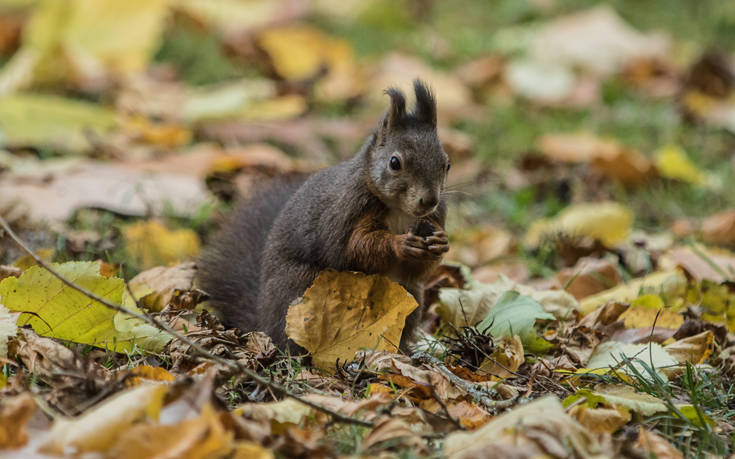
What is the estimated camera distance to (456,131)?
4.38 metres

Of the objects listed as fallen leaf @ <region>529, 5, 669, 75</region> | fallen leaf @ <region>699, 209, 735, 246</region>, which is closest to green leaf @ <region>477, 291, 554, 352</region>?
fallen leaf @ <region>699, 209, 735, 246</region>

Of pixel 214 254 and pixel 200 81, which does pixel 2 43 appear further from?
pixel 214 254

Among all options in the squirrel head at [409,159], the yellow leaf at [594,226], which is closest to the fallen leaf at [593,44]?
the yellow leaf at [594,226]

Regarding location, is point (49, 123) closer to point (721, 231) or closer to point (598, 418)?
point (721, 231)

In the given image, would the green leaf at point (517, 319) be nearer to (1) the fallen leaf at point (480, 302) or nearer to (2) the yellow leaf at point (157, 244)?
(1) the fallen leaf at point (480, 302)

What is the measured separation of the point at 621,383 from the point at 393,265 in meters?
0.53

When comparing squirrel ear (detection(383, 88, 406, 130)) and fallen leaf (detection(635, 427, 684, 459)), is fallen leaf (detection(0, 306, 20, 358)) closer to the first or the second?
squirrel ear (detection(383, 88, 406, 130))

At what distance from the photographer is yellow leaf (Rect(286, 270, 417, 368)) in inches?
73.7

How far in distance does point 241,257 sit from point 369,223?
529 millimetres

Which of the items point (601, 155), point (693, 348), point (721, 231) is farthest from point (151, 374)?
point (601, 155)

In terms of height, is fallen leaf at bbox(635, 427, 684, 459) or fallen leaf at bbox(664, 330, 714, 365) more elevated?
fallen leaf at bbox(635, 427, 684, 459)

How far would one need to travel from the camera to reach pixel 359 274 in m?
1.94

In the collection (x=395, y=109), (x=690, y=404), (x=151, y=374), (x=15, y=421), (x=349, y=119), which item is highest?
(x=395, y=109)

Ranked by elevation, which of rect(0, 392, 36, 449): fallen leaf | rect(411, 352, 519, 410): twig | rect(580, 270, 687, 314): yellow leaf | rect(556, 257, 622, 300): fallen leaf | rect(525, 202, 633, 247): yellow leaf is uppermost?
rect(0, 392, 36, 449): fallen leaf
